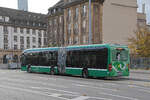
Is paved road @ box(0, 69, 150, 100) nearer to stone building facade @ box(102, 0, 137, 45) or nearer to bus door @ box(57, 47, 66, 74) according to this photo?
bus door @ box(57, 47, 66, 74)

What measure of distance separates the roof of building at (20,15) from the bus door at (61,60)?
62.1 metres

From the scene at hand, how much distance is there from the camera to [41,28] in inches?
3703

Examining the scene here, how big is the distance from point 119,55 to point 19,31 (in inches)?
2824

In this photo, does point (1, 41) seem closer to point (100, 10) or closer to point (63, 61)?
point (100, 10)

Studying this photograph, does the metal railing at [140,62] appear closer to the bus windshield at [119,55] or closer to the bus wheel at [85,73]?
the bus windshield at [119,55]

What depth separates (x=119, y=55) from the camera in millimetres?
19844

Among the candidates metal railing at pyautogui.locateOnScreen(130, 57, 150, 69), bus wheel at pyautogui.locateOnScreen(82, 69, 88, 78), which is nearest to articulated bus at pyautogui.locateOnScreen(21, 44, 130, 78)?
bus wheel at pyautogui.locateOnScreen(82, 69, 88, 78)

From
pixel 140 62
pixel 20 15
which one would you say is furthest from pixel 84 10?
pixel 20 15

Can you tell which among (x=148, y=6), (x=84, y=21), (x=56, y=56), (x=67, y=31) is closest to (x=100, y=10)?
(x=84, y=21)

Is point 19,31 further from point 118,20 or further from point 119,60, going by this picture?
point 119,60

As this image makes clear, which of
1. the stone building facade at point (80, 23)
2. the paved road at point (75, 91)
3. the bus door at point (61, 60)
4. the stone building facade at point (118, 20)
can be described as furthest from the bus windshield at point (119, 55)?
the stone building facade at point (118, 20)

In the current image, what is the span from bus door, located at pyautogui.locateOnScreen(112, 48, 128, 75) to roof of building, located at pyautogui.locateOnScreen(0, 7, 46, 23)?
225 ft

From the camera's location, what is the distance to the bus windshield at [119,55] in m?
19.5

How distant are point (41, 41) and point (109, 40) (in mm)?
46372
